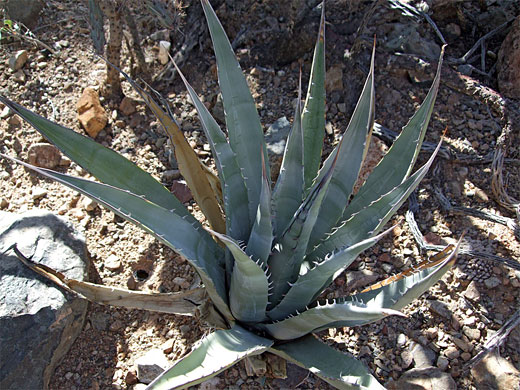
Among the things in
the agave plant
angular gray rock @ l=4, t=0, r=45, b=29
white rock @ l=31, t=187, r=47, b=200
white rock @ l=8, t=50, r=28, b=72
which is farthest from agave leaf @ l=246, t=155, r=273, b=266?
angular gray rock @ l=4, t=0, r=45, b=29

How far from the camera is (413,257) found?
8.36 feet

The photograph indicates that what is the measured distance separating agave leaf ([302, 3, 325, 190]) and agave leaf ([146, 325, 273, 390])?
0.73 m

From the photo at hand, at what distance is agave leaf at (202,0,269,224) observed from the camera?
199 centimetres

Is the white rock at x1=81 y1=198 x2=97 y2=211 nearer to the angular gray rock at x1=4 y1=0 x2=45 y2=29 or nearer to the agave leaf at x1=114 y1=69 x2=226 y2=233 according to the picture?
the agave leaf at x1=114 y1=69 x2=226 y2=233

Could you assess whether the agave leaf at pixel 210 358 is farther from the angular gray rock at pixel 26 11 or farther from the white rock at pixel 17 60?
the angular gray rock at pixel 26 11


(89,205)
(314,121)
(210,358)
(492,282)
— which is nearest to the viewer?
(210,358)

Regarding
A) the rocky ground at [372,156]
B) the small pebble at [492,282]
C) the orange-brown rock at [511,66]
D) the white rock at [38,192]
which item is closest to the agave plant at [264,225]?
the rocky ground at [372,156]

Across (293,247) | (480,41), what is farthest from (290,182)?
(480,41)

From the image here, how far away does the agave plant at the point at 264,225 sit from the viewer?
5.18 feet

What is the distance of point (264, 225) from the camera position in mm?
1635

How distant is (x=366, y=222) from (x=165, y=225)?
76 centimetres

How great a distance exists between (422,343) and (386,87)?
1683 mm

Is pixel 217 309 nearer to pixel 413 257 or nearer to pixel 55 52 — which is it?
pixel 413 257

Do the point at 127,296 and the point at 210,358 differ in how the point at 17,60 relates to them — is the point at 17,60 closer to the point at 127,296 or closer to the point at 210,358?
the point at 127,296
